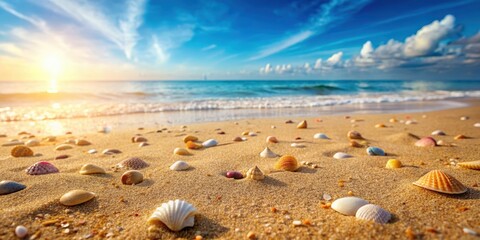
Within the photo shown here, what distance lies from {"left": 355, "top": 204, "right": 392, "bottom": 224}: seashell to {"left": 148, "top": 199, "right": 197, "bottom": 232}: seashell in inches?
40.4

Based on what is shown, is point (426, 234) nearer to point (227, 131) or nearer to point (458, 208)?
point (458, 208)

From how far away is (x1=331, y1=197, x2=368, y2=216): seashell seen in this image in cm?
171

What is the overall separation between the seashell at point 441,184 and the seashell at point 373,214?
1.74ft

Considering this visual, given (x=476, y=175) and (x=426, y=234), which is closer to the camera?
(x=426, y=234)

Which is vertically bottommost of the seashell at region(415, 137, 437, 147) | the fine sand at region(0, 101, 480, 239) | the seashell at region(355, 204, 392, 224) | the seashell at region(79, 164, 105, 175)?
the seashell at region(415, 137, 437, 147)

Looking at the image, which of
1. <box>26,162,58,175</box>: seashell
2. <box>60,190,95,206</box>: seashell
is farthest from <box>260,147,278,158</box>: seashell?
<box>26,162,58,175</box>: seashell

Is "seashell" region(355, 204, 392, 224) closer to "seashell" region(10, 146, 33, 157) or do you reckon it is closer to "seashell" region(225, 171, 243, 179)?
"seashell" region(225, 171, 243, 179)

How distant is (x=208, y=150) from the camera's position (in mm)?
3684

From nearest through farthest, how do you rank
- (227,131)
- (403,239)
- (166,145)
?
(403,239)
(166,145)
(227,131)

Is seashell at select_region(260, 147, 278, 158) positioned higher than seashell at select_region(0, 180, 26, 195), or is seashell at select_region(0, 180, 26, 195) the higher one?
seashell at select_region(0, 180, 26, 195)

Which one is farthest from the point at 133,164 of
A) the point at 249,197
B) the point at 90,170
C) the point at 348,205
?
the point at 348,205

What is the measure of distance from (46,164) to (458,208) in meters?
3.39

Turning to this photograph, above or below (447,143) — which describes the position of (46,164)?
above

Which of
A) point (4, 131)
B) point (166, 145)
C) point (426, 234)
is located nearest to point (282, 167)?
point (426, 234)
